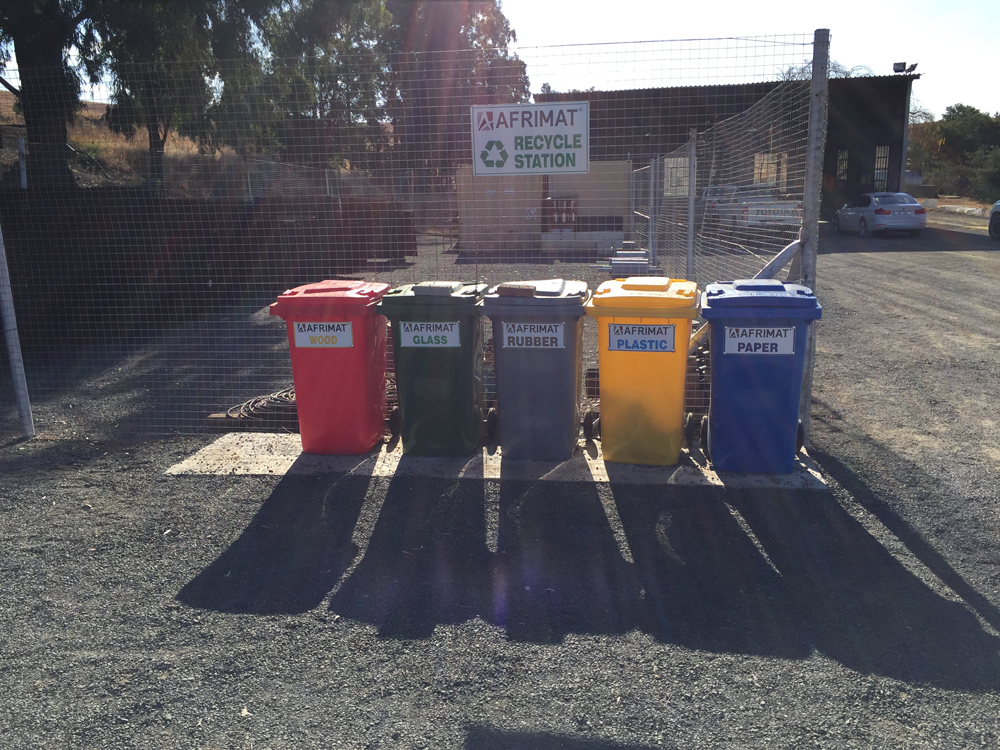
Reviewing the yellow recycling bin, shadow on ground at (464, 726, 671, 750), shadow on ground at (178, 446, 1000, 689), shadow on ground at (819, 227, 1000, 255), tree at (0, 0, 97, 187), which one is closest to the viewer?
shadow on ground at (464, 726, 671, 750)

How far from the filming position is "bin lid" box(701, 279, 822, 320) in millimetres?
4516

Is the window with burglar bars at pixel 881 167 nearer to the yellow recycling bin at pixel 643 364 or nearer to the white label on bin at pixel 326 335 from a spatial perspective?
the yellow recycling bin at pixel 643 364

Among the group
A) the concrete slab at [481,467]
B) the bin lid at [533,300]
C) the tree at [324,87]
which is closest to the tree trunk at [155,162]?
the tree at [324,87]

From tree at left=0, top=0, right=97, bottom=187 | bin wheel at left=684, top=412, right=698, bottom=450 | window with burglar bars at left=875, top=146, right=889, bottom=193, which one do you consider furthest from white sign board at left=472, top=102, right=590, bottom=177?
window with burglar bars at left=875, top=146, right=889, bottom=193

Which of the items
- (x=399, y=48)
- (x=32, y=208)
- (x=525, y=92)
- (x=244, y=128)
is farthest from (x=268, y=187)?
(x=399, y=48)

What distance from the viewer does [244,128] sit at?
33.2ft

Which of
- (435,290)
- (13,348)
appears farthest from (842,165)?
(13,348)

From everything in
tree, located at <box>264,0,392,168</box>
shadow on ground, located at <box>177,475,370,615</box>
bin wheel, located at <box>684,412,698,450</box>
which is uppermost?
tree, located at <box>264,0,392,168</box>

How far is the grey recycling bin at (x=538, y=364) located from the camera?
4.93 m

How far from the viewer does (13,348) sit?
5723 millimetres

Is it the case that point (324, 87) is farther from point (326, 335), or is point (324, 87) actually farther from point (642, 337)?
point (642, 337)

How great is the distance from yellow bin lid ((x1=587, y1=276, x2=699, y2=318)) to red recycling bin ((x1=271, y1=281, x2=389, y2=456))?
159 centimetres

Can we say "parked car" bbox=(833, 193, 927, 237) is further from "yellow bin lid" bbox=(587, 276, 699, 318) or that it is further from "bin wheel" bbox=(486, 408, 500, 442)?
"bin wheel" bbox=(486, 408, 500, 442)

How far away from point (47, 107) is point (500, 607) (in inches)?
326
